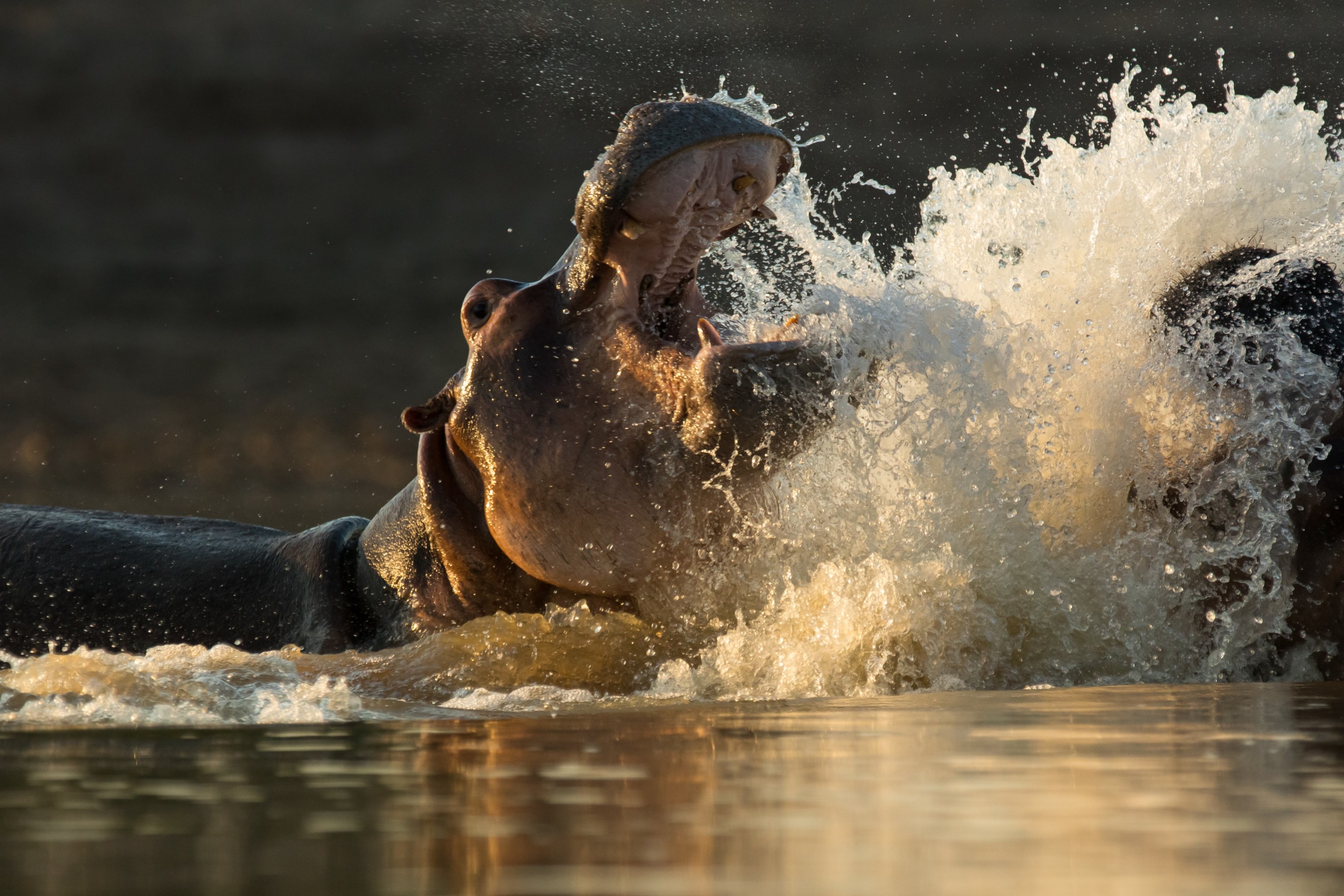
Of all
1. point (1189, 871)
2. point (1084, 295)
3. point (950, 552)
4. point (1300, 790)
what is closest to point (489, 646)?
point (950, 552)

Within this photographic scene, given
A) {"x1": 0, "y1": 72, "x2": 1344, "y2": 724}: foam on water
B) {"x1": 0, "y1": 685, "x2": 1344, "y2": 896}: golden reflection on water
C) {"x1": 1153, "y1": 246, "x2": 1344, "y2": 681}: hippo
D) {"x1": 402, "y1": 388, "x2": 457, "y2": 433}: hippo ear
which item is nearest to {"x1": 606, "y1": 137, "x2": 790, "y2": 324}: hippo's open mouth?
{"x1": 0, "y1": 72, "x2": 1344, "y2": 724}: foam on water

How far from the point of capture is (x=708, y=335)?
7.73 ft

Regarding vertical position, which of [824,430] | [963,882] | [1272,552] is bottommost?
[963,882]

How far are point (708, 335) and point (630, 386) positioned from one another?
0.19 meters

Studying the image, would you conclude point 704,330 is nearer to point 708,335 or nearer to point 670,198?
point 708,335

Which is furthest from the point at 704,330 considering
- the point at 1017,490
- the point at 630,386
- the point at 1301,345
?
the point at 1301,345

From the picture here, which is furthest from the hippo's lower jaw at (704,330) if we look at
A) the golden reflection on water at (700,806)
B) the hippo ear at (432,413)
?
the golden reflection on water at (700,806)

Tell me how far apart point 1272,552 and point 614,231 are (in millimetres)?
1188

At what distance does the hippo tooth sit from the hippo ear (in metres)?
0.56

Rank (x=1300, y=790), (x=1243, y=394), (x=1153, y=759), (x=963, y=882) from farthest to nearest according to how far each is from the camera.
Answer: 1. (x=1243, y=394)
2. (x=1153, y=759)
3. (x=1300, y=790)
4. (x=963, y=882)

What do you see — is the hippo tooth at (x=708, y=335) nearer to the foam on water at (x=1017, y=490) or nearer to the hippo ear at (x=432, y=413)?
the foam on water at (x=1017, y=490)

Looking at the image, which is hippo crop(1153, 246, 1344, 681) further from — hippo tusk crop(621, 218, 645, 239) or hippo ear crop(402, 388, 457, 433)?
hippo ear crop(402, 388, 457, 433)

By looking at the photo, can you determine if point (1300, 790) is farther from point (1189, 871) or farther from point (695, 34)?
point (695, 34)

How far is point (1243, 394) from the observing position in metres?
2.28
